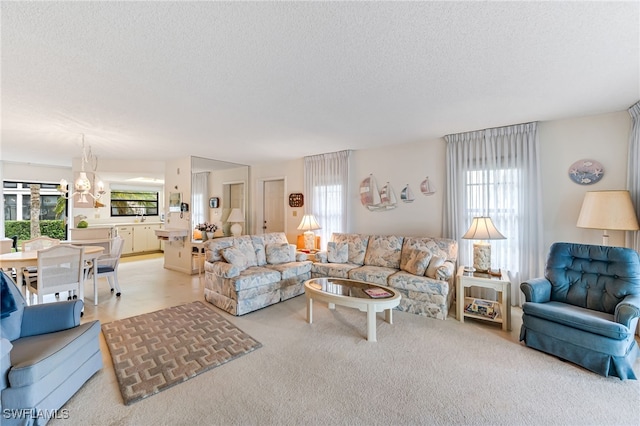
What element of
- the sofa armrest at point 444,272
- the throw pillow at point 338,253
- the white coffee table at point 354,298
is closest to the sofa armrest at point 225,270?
the white coffee table at point 354,298

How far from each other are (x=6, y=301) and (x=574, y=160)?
5.73m

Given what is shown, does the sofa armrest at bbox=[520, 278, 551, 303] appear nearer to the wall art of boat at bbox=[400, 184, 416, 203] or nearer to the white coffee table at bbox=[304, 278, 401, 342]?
the white coffee table at bbox=[304, 278, 401, 342]

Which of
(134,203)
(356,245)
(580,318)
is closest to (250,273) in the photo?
(356,245)

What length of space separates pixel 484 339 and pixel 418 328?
65 cm

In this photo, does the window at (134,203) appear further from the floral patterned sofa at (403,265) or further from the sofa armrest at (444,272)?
the sofa armrest at (444,272)

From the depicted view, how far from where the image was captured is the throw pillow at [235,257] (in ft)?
12.4

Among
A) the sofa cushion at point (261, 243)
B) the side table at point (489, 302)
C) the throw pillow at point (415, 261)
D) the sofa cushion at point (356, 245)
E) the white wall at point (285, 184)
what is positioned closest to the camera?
the side table at point (489, 302)

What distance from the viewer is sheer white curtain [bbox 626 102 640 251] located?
2.86 m

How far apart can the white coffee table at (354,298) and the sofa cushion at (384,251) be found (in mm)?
861

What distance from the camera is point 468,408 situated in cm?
185

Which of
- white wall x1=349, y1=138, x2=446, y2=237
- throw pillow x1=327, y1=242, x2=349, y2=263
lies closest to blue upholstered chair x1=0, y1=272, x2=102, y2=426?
throw pillow x1=327, y1=242, x2=349, y2=263

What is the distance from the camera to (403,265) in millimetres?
3982

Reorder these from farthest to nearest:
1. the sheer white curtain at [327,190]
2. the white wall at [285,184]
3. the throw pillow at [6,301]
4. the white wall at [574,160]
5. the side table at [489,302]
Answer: the white wall at [285,184] → the sheer white curtain at [327,190] → the white wall at [574,160] → the side table at [489,302] → the throw pillow at [6,301]

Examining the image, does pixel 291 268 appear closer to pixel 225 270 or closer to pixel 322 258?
pixel 322 258
